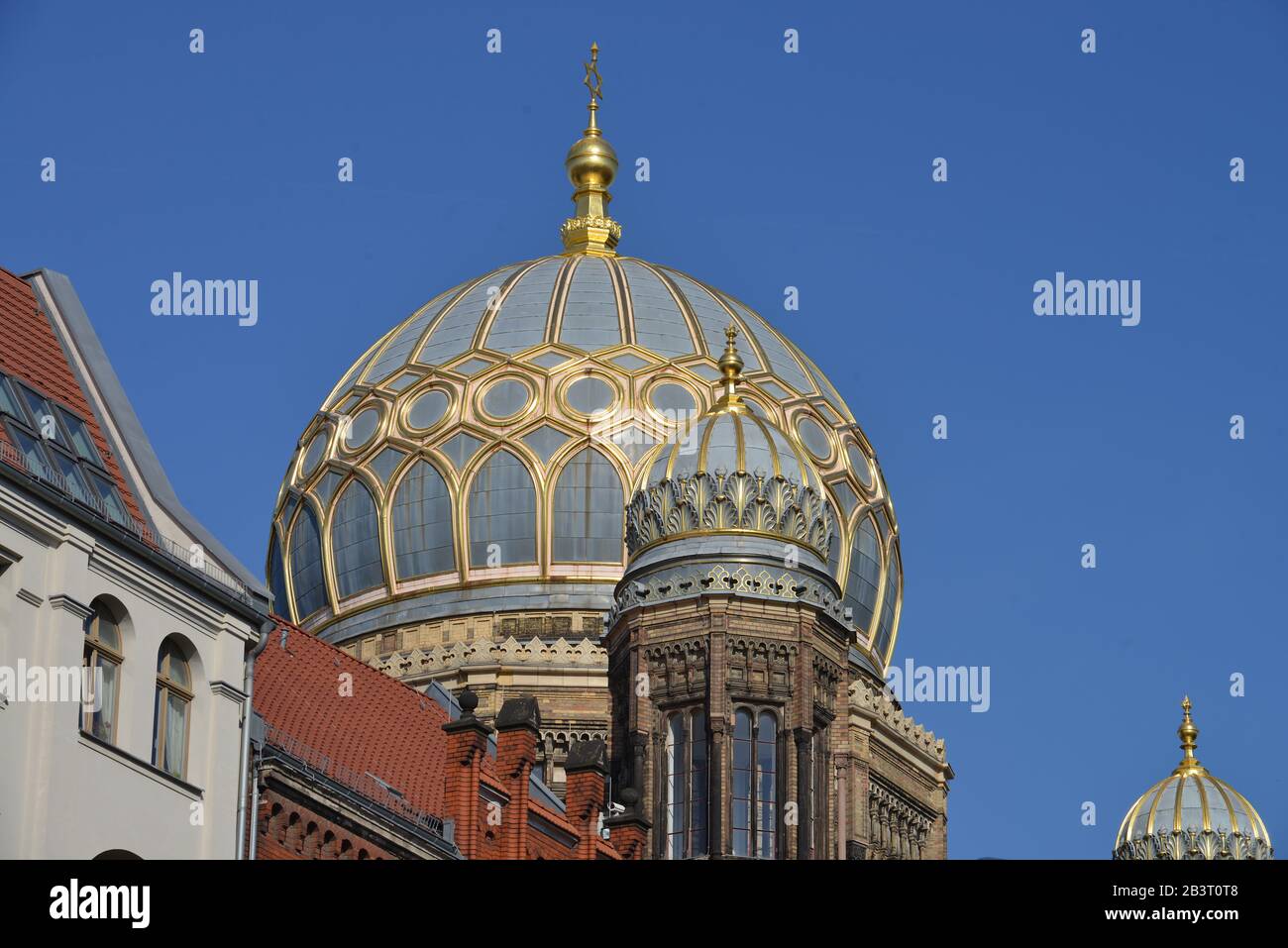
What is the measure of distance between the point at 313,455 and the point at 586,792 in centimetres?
1762

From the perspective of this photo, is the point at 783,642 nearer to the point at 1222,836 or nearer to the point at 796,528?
the point at 796,528

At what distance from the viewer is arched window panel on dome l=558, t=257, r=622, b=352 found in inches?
2635

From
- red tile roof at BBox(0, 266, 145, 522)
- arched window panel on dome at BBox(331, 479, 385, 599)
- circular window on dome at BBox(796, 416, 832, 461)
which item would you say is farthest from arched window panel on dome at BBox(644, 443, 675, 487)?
red tile roof at BBox(0, 266, 145, 522)

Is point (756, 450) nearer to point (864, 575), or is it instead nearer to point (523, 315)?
point (864, 575)

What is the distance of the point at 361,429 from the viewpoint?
220ft

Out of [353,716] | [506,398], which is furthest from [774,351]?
[353,716]

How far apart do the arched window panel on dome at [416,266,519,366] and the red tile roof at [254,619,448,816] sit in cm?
1506

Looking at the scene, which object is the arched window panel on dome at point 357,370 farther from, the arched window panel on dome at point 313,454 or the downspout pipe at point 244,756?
the downspout pipe at point 244,756

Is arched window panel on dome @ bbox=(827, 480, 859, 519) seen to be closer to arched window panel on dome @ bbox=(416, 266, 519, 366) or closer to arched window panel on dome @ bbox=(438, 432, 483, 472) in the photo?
arched window panel on dome @ bbox=(438, 432, 483, 472)

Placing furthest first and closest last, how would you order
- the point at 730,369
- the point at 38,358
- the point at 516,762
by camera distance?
the point at 730,369
the point at 516,762
the point at 38,358

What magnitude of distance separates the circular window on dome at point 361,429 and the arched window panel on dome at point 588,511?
13.4 ft

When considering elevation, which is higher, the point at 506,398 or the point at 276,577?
the point at 506,398

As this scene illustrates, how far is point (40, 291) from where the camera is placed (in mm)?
38594

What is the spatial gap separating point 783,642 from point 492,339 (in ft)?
48.8
